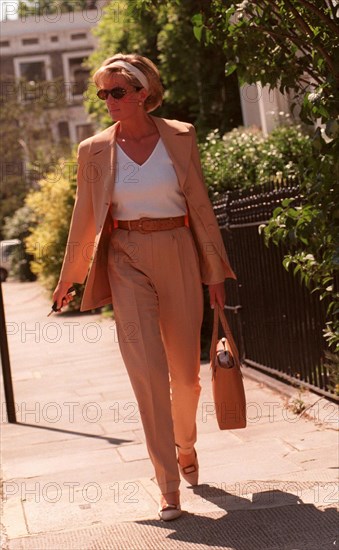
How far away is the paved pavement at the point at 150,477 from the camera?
15.0 feet

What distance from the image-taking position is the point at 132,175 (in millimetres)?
5043

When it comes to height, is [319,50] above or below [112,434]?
above

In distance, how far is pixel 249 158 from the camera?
12.5 meters

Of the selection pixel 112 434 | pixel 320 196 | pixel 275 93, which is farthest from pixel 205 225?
pixel 275 93

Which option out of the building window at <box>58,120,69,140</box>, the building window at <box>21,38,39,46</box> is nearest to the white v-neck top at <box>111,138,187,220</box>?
the building window at <box>58,120,69,140</box>

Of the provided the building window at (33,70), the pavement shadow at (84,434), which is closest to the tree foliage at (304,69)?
the pavement shadow at (84,434)

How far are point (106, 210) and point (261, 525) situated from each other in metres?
1.61

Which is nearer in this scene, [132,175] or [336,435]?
[132,175]

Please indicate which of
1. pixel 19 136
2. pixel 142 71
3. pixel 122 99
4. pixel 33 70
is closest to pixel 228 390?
pixel 122 99

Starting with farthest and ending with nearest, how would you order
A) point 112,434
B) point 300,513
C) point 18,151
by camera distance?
point 18,151, point 112,434, point 300,513

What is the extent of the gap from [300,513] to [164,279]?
4.10 feet

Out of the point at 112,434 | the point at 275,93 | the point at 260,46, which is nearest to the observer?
the point at 260,46

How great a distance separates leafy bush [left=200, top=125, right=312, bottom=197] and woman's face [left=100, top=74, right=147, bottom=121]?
5596 mm

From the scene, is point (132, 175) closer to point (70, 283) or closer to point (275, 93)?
point (70, 283)
